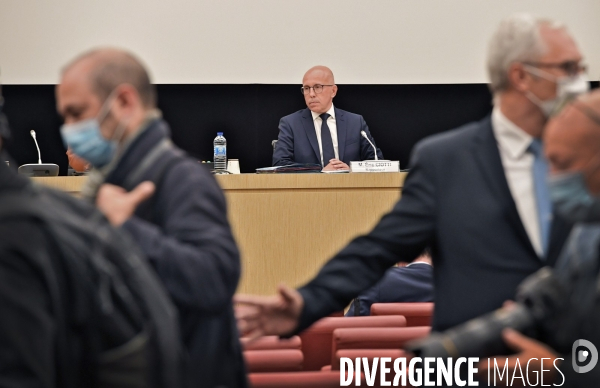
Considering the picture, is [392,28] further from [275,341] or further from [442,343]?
[442,343]

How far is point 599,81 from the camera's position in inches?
330

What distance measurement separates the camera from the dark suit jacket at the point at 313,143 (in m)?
6.91

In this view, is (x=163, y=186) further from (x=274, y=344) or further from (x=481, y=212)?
(x=274, y=344)

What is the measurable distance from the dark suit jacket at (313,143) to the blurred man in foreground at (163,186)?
4923 mm

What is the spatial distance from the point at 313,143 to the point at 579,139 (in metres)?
5.46

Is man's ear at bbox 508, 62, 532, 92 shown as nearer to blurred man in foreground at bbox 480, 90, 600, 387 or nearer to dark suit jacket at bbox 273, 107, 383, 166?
blurred man in foreground at bbox 480, 90, 600, 387

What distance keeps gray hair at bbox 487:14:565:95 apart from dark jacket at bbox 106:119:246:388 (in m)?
0.75

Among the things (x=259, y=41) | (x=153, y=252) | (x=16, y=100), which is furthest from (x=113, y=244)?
(x=16, y=100)

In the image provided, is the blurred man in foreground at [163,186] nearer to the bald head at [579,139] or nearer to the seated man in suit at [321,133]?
the bald head at [579,139]

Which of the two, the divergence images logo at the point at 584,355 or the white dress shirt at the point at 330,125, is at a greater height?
the white dress shirt at the point at 330,125

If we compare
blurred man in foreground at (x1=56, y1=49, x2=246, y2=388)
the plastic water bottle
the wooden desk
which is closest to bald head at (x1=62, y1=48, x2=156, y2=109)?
blurred man in foreground at (x1=56, y1=49, x2=246, y2=388)

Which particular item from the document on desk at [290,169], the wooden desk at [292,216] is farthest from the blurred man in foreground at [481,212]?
the document on desk at [290,169]

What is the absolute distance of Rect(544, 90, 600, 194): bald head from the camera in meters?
1.48

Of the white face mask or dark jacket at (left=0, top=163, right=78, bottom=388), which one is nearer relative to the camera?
dark jacket at (left=0, top=163, right=78, bottom=388)
